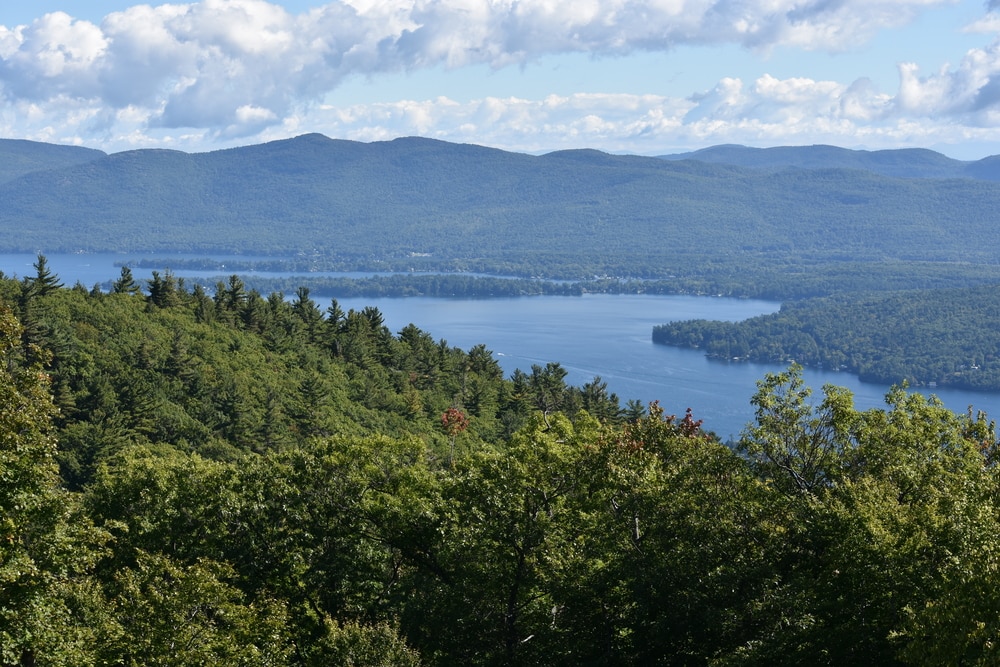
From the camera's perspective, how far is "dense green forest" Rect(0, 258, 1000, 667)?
621 inches

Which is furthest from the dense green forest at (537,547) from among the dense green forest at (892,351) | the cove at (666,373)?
the dense green forest at (892,351)

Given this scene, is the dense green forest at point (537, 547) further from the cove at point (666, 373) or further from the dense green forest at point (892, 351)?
the dense green forest at point (892, 351)

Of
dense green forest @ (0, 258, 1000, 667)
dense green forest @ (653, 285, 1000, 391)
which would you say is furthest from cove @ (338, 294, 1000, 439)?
dense green forest @ (0, 258, 1000, 667)

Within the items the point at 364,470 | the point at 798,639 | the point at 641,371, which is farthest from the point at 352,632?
the point at 641,371

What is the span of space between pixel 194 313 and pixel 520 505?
182 ft

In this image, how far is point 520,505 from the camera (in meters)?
20.3

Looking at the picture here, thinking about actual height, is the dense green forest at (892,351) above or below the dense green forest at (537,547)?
below

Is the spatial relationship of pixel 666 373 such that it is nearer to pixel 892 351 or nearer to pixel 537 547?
pixel 892 351

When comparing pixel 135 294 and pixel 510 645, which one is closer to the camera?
pixel 510 645

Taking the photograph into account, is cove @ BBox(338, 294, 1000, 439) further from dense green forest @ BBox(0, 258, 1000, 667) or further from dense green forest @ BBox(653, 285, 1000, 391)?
dense green forest @ BBox(0, 258, 1000, 667)

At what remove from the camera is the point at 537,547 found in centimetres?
2031

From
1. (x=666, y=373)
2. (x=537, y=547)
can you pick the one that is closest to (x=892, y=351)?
(x=666, y=373)

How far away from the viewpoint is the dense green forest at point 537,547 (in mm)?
15766

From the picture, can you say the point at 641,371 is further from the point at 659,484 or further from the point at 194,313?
the point at 659,484
